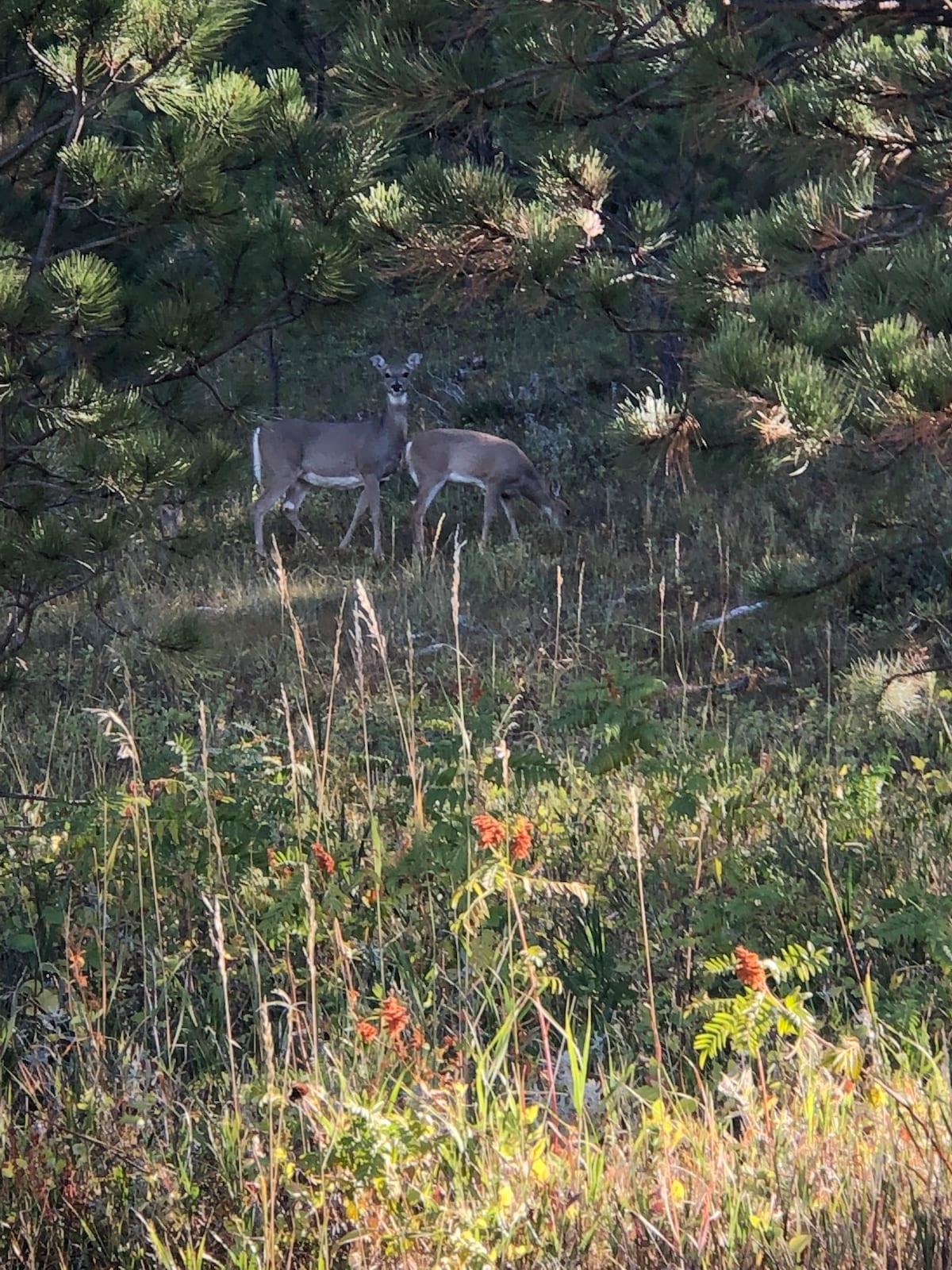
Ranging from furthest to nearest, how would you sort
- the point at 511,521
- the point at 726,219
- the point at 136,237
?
the point at 511,521 < the point at 136,237 < the point at 726,219

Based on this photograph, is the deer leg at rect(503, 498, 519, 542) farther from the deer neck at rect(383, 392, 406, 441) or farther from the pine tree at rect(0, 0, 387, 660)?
the pine tree at rect(0, 0, 387, 660)

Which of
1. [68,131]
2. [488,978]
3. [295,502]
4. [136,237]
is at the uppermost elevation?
[68,131]

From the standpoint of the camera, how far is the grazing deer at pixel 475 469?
1480 cm

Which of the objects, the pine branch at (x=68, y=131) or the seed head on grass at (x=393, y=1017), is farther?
the pine branch at (x=68, y=131)

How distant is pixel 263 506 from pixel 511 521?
8.52ft

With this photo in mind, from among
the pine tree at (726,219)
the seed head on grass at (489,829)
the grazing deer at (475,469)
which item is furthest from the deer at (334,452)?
the seed head on grass at (489,829)

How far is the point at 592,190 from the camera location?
4.82 m

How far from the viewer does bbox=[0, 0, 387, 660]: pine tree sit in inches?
173

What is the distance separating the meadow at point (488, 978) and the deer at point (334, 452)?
843 centimetres

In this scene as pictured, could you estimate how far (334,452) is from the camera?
15.9 m

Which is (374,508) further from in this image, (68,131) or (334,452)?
(68,131)

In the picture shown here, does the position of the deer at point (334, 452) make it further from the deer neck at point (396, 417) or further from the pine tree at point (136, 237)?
the pine tree at point (136, 237)

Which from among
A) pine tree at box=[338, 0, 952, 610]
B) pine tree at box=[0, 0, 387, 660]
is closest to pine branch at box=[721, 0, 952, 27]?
pine tree at box=[338, 0, 952, 610]

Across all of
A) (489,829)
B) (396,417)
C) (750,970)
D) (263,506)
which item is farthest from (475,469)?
(750,970)
